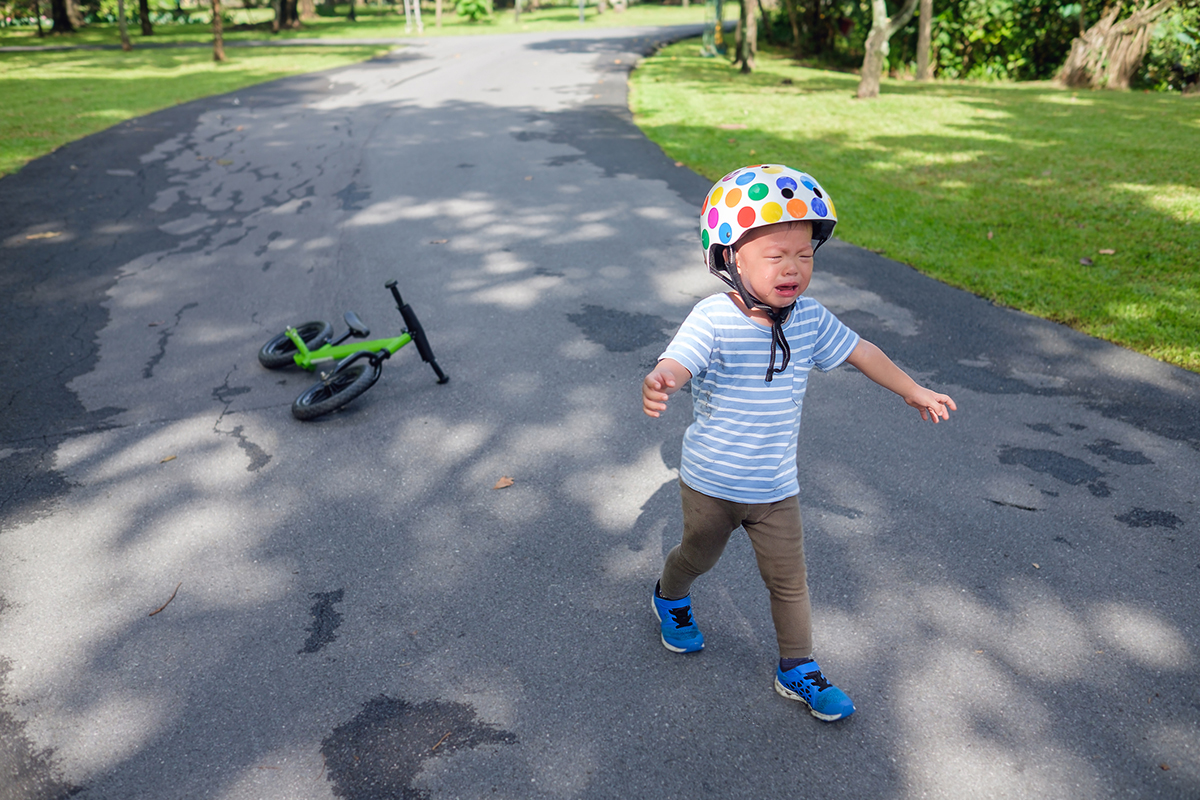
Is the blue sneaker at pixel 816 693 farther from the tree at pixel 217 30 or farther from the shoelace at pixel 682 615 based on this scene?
the tree at pixel 217 30

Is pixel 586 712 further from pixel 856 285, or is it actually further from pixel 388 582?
pixel 856 285

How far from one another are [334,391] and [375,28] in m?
37.7

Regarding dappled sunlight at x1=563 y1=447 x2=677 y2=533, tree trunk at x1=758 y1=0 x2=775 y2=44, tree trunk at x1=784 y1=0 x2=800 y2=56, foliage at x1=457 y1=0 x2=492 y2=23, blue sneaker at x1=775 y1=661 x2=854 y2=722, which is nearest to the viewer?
blue sneaker at x1=775 y1=661 x2=854 y2=722

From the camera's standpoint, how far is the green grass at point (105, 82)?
13.1m

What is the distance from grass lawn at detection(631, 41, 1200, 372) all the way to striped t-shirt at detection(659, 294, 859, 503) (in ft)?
13.4

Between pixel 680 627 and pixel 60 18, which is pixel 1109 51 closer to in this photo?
pixel 680 627

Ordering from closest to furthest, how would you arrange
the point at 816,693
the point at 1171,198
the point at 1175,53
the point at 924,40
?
the point at 816,693 → the point at 1171,198 → the point at 1175,53 → the point at 924,40

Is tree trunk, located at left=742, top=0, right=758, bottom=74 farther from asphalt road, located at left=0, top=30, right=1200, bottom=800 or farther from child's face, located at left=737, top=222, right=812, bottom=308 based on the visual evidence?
child's face, located at left=737, top=222, right=812, bottom=308

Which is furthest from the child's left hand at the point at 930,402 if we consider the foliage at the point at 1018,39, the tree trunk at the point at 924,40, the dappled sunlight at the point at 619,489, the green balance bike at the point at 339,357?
the foliage at the point at 1018,39

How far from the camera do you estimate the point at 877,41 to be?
14766 millimetres

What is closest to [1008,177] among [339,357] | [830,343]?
[339,357]

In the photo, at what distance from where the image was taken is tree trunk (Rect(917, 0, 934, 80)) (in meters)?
17.4

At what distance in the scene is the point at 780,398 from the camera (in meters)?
2.51

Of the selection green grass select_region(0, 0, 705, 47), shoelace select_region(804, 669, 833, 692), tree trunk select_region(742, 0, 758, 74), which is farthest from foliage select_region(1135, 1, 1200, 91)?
green grass select_region(0, 0, 705, 47)
